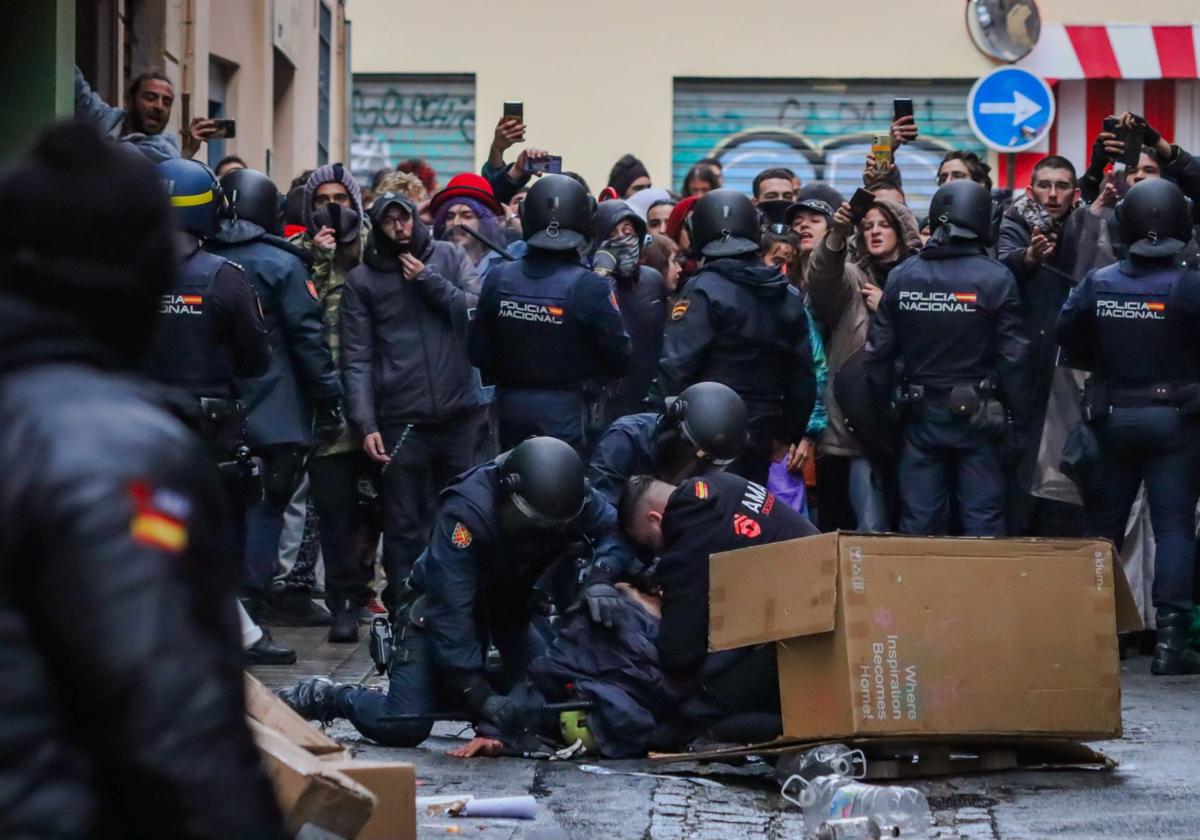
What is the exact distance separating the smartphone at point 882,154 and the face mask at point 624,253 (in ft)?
3.88

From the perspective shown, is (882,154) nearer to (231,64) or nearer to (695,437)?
(695,437)

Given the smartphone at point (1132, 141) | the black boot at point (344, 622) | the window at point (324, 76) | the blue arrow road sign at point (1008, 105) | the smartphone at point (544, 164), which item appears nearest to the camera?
the black boot at point (344, 622)

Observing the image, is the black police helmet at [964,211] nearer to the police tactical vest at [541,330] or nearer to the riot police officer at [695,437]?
the police tactical vest at [541,330]

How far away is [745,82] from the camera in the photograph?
20.0 metres

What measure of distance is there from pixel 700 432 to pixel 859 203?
2193mm

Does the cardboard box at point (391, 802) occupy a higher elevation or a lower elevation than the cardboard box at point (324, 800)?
lower

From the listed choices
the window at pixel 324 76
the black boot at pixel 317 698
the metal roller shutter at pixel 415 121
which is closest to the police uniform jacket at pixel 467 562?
the black boot at pixel 317 698

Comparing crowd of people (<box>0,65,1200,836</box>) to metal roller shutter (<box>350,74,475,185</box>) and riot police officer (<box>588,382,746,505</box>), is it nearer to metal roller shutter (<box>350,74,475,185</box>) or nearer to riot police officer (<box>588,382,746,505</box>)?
riot police officer (<box>588,382,746,505</box>)

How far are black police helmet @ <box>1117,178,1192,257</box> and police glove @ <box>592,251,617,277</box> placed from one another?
2278 mm

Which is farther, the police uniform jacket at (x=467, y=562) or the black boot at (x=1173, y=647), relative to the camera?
the black boot at (x=1173, y=647)

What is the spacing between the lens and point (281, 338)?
8688 millimetres

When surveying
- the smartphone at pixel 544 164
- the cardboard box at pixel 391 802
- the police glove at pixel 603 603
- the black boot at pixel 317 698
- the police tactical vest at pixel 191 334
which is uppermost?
the smartphone at pixel 544 164

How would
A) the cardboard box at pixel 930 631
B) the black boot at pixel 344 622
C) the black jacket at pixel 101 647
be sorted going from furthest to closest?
the black boot at pixel 344 622 → the cardboard box at pixel 930 631 → the black jacket at pixel 101 647

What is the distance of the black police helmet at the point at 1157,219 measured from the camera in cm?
848
